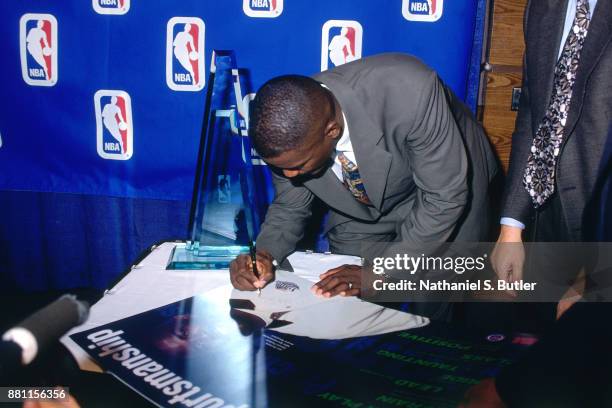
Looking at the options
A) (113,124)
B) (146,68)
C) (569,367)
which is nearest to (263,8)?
(146,68)

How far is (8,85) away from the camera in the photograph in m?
2.23

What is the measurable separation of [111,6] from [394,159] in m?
1.49

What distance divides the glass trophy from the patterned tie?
2.30 feet

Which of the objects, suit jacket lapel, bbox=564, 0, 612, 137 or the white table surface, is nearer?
the white table surface

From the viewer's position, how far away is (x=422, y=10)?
193 cm

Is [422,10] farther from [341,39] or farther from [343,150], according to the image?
[343,150]

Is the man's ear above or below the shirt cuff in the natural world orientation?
above

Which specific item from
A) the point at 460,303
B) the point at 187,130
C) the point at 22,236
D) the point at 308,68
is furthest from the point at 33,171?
the point at 460,303

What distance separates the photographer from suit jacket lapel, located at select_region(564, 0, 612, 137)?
109cm

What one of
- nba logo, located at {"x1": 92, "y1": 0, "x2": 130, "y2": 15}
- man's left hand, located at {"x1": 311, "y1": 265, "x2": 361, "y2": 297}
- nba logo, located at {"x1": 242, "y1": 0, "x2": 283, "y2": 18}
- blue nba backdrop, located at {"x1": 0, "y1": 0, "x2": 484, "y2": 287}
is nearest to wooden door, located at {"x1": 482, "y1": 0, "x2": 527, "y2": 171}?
blue nba backdrop, located at {"x1": 0, "y1": 0, "x2": 484, "y2": 287}

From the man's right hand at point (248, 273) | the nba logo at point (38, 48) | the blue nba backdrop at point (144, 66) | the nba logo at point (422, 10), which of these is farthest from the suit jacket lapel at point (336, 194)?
the nba logo at point (38, 48)

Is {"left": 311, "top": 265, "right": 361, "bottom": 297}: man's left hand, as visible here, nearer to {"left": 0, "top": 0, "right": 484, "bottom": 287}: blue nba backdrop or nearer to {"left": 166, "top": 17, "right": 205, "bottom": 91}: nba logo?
{"left": 0, "top": 0, "right": 484, "bottom": 287}: blue nba backdrop

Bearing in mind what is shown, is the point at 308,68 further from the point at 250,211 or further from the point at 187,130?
the point at 250,211

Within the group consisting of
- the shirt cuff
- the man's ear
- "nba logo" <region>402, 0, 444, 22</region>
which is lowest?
the shirt cuff
